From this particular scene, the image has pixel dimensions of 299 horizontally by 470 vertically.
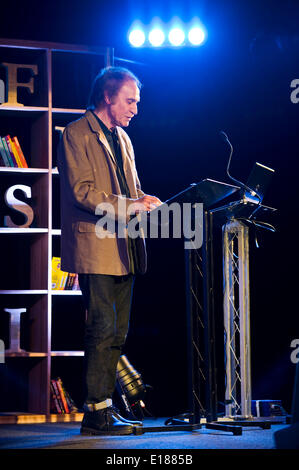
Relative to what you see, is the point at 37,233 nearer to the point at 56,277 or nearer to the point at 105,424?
the point at 56,277

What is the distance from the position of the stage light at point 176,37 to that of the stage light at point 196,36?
0.06m

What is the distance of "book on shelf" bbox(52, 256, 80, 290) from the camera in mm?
4082

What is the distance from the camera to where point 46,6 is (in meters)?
4.38

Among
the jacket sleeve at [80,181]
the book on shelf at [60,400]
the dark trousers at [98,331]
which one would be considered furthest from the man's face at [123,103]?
the book on shelf at [60,400]

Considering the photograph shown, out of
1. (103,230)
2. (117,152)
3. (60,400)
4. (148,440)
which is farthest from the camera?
(60,400)

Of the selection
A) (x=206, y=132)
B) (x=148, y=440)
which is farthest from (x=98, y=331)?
(x=206, y=132)

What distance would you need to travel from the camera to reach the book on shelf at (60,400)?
3.97 meters

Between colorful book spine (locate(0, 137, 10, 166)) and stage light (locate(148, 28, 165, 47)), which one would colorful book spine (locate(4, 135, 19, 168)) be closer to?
colorful book spine (locate(0, 137, 10, 166))

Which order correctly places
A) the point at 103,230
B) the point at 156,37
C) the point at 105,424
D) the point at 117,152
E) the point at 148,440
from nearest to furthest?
the point at 148,440, the point at 105,424, the point at 103,230, the point at 117,152, the point at 156,37

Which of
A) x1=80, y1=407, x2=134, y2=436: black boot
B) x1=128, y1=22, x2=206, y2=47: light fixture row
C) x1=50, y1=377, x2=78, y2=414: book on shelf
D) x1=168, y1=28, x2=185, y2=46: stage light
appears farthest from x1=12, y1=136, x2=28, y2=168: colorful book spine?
x1=80, y1=407, x2=134, y2=436: black boot

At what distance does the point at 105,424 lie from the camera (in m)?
2.83

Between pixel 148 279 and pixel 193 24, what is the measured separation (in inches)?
71.0

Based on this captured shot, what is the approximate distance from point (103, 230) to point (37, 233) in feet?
4.39

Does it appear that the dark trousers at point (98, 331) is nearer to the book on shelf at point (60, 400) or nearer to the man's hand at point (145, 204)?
the man's hand at point (145, 204)
